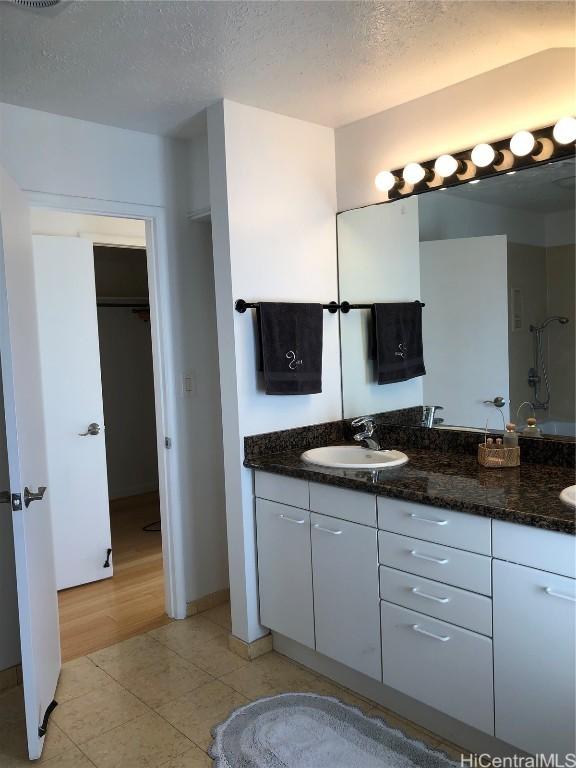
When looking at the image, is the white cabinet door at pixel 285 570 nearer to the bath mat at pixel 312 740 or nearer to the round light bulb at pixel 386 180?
the bath mat at pixel 312 740

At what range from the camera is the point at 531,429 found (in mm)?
2393

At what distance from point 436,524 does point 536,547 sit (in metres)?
0.33

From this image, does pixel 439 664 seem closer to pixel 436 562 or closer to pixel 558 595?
pixel 436 562

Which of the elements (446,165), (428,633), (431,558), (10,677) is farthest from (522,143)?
(10,677)

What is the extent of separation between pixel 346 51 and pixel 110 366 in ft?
12.5

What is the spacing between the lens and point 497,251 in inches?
96.7

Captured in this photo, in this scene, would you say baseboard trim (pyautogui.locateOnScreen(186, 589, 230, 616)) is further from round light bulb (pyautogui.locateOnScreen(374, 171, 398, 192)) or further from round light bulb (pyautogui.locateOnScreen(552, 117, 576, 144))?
round light bulb (pyautogui.locateOnScreen(552, 117, 576, 144))

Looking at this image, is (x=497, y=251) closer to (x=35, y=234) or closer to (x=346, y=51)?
(x=346, y=51)

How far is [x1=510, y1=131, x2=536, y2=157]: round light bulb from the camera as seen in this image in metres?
2.22

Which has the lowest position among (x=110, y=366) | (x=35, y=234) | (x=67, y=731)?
(x=67, y=731)

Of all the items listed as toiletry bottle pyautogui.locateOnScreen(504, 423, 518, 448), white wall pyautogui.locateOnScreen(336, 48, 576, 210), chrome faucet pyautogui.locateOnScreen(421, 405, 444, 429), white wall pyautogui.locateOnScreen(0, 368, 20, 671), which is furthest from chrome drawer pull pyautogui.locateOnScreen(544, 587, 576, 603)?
white wall pyautogui.locateOnScreen(0, 368, 20, 671)

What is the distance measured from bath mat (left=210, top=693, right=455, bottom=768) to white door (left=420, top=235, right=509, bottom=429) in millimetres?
1188

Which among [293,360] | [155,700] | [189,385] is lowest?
[155,700]

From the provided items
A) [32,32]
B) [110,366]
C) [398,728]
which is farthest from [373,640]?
[110,366]
